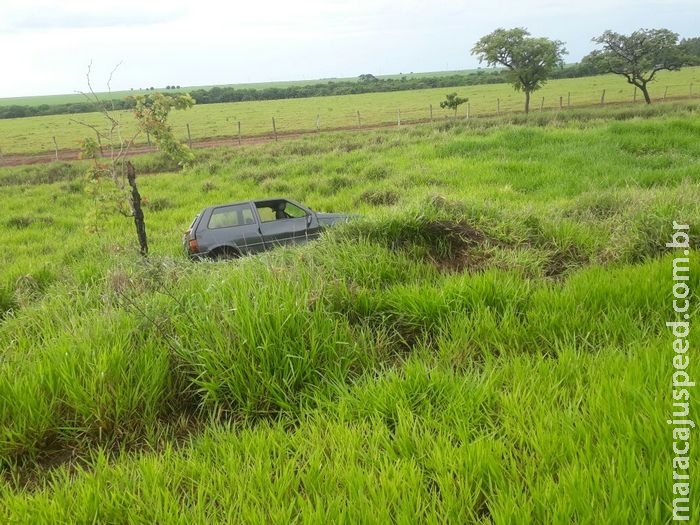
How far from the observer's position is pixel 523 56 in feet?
134

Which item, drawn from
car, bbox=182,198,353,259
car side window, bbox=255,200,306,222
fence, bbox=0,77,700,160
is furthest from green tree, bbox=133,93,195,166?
fence, bbox=0,77,700,160

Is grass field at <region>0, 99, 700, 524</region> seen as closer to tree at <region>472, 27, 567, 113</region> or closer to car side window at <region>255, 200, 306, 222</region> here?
car side window at <region>255, 200, 306, 222</region>

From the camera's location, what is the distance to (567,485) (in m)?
1.93

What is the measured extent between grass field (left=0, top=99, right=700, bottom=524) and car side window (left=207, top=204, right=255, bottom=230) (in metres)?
3.23

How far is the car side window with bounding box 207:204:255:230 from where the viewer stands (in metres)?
9.38

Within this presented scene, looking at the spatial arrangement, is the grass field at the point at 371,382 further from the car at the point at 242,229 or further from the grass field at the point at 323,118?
the grass field at the point at 323,118

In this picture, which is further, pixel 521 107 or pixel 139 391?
pixel 521 107

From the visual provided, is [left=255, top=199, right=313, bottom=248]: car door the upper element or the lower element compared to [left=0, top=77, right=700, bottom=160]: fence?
lower

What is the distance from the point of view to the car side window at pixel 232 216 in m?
9.38

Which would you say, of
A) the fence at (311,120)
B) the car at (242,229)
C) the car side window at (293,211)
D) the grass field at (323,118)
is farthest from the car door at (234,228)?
the grass field at (323,118)

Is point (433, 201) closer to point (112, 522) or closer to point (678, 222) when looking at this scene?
point (678, 222)

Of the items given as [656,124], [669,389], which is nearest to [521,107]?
[656,124]

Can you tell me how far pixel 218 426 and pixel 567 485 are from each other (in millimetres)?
1792

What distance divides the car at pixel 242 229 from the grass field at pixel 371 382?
2.89m
